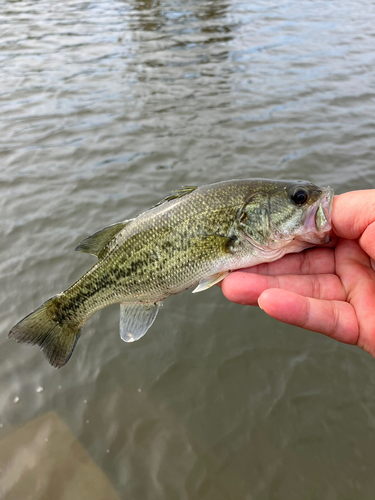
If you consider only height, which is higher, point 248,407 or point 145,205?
point 145,205

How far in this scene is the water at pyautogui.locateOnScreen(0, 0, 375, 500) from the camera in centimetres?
351

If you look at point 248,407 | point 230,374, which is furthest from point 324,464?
point 230,374

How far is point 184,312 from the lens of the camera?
4.86 metres

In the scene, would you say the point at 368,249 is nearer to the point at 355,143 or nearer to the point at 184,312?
the point at 184,312

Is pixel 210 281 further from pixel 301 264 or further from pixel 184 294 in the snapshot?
pixel 184 294

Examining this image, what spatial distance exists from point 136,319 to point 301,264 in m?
1.65

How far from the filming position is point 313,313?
8.30 ft

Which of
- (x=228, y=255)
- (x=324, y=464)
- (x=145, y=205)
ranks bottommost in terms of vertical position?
(x=324, y=464)

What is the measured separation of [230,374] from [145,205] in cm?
351

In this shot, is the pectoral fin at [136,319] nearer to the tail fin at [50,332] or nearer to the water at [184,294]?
the tail fin at [50,332]

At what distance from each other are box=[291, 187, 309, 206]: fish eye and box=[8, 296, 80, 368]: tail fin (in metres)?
2.31

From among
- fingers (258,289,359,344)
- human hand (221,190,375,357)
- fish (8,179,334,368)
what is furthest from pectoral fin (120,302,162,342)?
fingers (258,289,359,344)

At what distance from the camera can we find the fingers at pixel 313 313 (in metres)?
2.48

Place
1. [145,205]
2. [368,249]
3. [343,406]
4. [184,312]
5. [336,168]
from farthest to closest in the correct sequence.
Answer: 1. [336,168]
2. [145,205]
3. [184,312]
4. [343,406]
5. [368,249]
